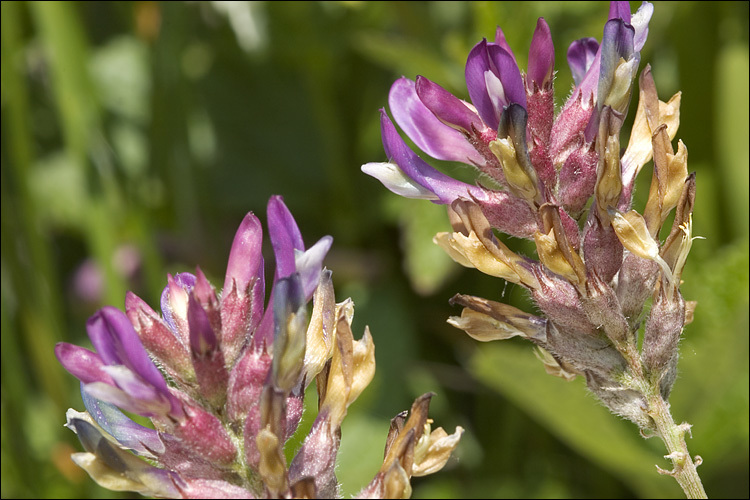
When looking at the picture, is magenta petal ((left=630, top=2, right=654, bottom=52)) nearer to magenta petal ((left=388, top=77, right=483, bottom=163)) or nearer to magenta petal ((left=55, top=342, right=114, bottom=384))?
magenta petal ((left=388, top=77, right=483, bottom=163))

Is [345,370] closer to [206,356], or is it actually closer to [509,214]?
[206,356]

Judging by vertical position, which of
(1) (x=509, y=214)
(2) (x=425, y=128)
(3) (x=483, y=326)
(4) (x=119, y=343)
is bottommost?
(4) (x=119, y=343)

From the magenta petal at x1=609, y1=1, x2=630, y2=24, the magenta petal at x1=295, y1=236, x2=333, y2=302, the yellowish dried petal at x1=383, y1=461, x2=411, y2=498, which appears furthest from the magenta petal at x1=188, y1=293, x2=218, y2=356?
the magenta petal at x1=609, y1=1, x2=630, y2=24

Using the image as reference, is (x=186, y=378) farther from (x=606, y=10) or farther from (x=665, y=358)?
(x=606, y=10)

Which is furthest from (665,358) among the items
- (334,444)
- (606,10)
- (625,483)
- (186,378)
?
(606,10)

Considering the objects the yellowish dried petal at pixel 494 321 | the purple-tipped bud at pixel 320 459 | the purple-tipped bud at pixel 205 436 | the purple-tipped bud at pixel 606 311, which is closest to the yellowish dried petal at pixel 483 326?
the yellowish dried petal at pixel 494 321

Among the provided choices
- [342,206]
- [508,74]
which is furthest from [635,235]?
[342,206]
